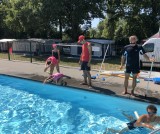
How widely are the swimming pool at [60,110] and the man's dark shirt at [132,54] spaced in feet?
4.06

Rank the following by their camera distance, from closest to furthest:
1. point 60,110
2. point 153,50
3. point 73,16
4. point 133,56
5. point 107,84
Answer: point 133,56
point 60,110
point 107,84
point 153,50
point 73,16

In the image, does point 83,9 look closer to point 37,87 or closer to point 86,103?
point 37,87

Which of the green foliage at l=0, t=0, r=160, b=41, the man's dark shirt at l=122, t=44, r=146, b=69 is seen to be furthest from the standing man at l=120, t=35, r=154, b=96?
the green foliage at l=0, t=0, r=160, b=41

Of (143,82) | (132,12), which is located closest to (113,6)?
(132,12)

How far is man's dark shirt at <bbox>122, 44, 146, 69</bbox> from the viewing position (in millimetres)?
9336

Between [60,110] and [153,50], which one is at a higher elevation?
[153,50]

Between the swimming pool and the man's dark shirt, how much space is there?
1.24 metres

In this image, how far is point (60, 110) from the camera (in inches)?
381

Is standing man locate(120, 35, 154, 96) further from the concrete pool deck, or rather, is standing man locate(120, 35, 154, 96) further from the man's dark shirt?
the concrete pool deck

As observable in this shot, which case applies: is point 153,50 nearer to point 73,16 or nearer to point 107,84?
point 107,84

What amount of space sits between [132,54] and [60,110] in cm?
308

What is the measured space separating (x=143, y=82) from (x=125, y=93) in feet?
8.15

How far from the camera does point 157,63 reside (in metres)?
17.2

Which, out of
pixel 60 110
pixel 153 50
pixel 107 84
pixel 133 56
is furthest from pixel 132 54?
pixel 153 50
